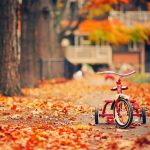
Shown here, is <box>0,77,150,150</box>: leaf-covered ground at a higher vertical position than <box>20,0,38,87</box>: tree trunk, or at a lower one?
lower

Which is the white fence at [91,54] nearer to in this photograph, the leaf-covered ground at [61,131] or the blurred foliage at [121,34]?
the blurred foliage at [121,34]

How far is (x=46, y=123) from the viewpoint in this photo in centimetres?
1123

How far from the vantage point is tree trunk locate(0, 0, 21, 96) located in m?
17.9

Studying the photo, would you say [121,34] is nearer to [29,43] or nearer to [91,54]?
[91,54]

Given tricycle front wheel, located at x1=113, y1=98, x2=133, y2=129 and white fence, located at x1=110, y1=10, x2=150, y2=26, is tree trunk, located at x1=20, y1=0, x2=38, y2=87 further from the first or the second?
white fence, located at x1=110, y1=10, x2=150, y2=26

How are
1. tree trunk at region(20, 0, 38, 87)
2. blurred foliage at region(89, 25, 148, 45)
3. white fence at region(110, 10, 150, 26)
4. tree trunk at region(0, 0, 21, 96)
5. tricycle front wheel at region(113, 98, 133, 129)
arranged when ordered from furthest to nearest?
white fence at region(110, 10, 150, 26) → blurred foliage at region(89, 25, 148, 45) → tree trunk at region(20, 0, 38, 87) → tree trunk at region(0, 0, 21, 96) → tricycle front wheel at region(113, 98, 133, 129)

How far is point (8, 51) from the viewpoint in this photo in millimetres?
17922

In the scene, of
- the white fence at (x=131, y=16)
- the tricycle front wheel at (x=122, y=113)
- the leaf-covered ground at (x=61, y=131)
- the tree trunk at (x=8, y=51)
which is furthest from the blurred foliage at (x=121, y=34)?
the tricycle front wheel at (x=122, y=113)

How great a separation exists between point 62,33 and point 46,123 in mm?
27969

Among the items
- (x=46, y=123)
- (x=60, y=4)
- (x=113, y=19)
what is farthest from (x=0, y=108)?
(x=113, y=19)

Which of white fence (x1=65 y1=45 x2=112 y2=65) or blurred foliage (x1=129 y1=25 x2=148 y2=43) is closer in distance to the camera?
white fence (x1=65 y1=45 x2=112 y2=65)

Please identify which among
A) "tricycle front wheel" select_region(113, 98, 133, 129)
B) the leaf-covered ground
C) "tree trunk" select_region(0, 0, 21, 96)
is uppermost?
"tree trunk" select_region(0, 0, 21, 96)

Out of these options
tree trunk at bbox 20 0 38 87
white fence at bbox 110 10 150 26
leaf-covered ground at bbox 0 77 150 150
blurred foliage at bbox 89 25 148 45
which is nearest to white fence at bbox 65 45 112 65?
blurred foliage at bbox 89 25 148 45

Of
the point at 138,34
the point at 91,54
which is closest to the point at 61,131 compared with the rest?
the point at 91,54
